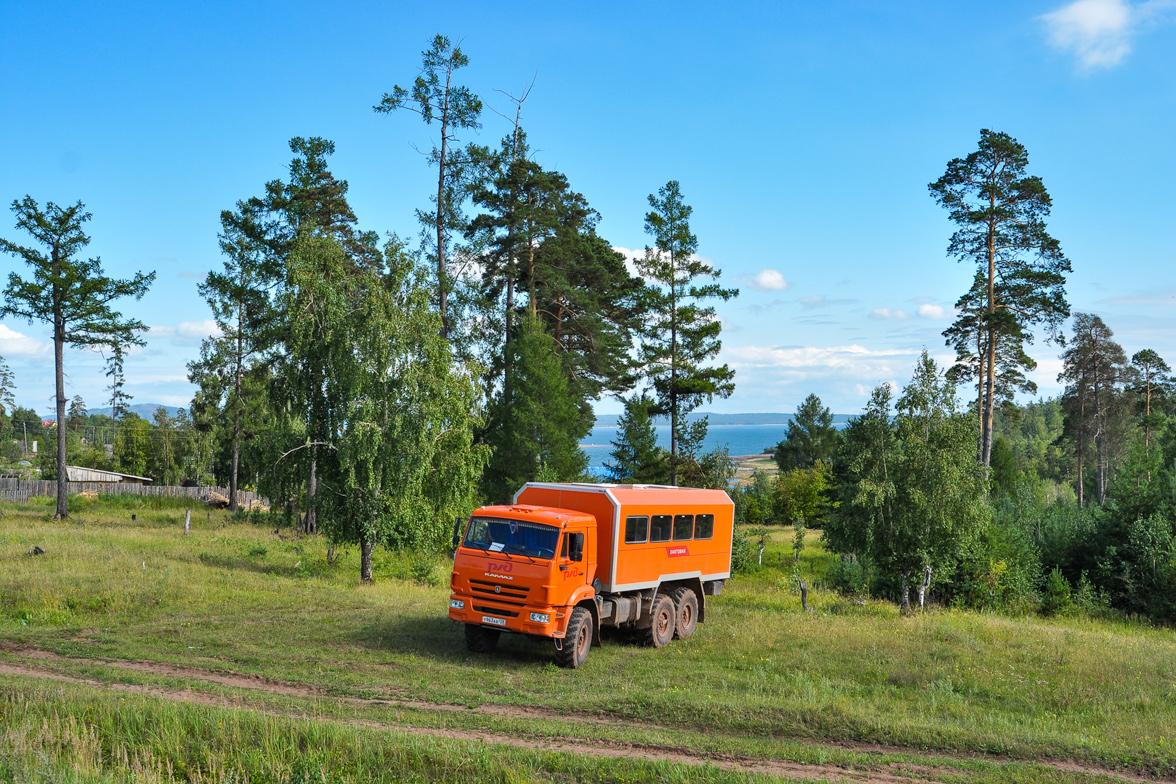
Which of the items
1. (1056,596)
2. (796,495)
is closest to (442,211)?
(1056,596)

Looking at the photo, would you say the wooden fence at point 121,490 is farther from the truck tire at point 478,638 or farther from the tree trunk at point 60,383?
the truck tire at point 478,638

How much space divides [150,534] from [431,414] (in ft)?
54.1

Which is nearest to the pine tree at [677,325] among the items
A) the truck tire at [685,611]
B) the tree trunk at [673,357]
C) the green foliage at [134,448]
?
the tree trunk at [673,357]

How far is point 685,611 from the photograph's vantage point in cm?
1859

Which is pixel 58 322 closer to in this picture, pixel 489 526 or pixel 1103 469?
pixel 489 526

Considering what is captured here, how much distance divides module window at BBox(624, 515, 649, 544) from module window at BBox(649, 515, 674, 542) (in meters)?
0.21

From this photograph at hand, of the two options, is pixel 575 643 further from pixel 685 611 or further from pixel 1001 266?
pixel 1001 266

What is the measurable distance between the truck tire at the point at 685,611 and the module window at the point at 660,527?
158 cm

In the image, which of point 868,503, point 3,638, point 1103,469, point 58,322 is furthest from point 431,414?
point 1103,469

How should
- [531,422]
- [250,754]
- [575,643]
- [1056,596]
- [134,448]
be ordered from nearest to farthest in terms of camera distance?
1. [250,754]
2. [575,643]
3. [1056,596]
4. [531,422]
5. [134,448]

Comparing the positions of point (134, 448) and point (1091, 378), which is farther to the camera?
point (134, 448)

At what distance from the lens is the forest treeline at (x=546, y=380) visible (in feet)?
78.5

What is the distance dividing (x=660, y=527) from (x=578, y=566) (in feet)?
9.63

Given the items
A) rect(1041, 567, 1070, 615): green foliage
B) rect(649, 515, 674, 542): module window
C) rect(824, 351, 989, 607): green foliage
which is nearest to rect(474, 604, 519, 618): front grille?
rect(649, 515, 674, 542): module window
